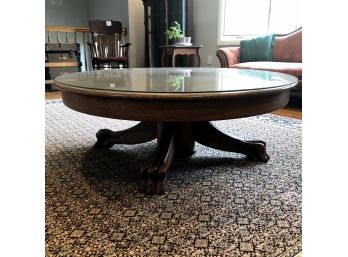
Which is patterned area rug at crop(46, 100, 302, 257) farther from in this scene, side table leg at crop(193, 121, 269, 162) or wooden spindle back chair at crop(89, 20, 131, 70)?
wooden spindle back chair at crop(89, 20, 131, 70)

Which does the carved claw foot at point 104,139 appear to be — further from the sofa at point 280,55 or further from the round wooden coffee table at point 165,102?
the sofa at point 280,55

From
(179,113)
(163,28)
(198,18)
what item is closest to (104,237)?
(179,113)

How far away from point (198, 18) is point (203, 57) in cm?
59

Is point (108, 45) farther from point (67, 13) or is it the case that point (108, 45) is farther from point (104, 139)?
point (104, 139)

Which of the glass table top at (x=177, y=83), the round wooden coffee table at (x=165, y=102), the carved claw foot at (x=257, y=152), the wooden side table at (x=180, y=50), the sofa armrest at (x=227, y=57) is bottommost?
the carved claw foot at (x=257, y=152)

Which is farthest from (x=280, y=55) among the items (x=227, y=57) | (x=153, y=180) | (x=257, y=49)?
(x=153, y=180)

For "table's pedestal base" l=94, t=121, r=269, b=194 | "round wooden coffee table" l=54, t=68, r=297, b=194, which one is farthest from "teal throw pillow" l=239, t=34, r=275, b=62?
"round wooden coffee table" l=54, t=68, r=297, b=194

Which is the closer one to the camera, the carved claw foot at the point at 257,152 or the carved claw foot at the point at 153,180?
the carved claw foot at the point at 153,180

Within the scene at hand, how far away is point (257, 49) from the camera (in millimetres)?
3369

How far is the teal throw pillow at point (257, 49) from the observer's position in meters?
3.32

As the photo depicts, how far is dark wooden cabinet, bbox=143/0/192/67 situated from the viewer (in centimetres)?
404

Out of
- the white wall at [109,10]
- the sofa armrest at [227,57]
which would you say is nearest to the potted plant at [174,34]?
the sofa armrest at [227,57]
